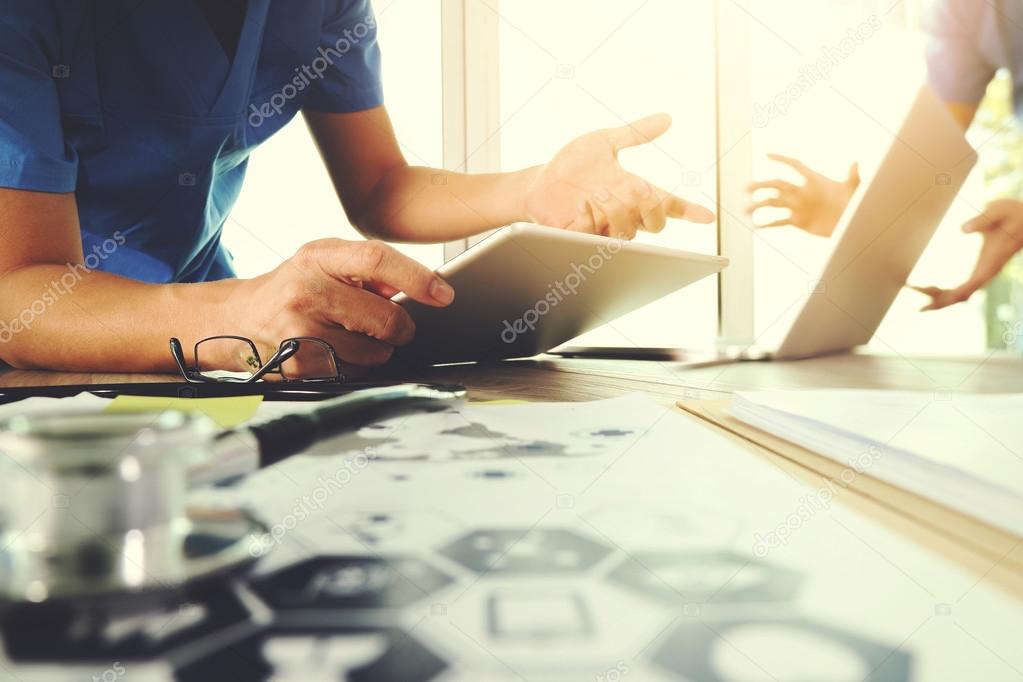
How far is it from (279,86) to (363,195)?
26 cm

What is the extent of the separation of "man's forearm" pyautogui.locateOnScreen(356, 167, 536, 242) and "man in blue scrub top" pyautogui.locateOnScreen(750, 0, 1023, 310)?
15.5 inches

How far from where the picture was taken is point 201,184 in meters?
0.93

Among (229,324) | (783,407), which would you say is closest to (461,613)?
(783,407)

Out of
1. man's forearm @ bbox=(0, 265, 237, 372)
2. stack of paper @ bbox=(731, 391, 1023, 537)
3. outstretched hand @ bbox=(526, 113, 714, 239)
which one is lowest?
stack of paper @ bbox=(731, 391, 1023, 537)

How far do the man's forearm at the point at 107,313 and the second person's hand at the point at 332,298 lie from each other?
0.13 feet

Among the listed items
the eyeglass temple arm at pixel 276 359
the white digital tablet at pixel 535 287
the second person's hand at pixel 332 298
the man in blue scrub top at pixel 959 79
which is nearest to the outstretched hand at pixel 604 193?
the white digital tablet at pixel 535 287

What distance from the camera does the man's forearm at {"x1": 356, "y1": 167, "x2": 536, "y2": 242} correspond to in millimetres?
1008

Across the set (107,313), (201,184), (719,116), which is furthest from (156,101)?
(719,116)

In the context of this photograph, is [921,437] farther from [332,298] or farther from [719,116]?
[719,116]

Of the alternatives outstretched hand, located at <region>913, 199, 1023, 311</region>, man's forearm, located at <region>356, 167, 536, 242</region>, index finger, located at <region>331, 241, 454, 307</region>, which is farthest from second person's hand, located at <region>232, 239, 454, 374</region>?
outstretched hand, located at <region>913, 199, 1023, 311</region>

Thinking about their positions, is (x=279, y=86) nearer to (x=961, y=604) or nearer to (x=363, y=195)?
(x=363, y=195)

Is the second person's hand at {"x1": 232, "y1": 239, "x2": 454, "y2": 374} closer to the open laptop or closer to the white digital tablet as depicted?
the white digital tablet

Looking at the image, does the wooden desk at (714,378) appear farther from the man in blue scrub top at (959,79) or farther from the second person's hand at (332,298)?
the man in blue scrub top at (959,79)

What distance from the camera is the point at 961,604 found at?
0.14m
